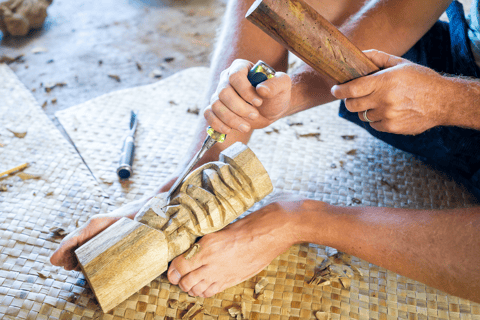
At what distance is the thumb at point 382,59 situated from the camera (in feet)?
3.46

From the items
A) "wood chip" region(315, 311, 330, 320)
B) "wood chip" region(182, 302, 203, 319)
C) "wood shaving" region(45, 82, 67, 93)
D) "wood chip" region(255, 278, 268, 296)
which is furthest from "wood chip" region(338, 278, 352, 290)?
"wood shaving" region(45, 82, 67, 93)

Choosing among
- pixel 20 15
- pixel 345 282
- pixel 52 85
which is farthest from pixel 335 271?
pixel 20 15

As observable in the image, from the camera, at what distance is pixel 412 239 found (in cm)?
114

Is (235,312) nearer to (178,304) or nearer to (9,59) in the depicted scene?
(178,304)

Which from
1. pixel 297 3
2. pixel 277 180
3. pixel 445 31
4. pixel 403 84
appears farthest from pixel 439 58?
pixel 297 3

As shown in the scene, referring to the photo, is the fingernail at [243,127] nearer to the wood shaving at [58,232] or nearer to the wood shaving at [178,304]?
the wood shaving at [178,304]

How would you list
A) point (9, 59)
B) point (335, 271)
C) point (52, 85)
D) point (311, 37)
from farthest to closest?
point (9, 59) < point (52, 85) < point (335, 271) < point (311, 37)

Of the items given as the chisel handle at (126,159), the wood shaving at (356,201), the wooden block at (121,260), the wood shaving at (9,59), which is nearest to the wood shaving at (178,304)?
the wooden block at (121,260)

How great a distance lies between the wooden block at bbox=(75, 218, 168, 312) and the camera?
1.01 meters

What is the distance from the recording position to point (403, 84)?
1045 millimetres

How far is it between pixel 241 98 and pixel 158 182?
26.8 inches

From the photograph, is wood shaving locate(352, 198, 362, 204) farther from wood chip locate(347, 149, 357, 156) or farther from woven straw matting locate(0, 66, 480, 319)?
wood chip locate(347, 149, 357, 156)

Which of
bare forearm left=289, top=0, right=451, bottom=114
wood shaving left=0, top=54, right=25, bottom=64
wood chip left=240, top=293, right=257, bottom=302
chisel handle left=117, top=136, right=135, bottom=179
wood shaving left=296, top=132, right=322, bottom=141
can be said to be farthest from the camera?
wood shaving left=0, top=54, right=25, bottom=64

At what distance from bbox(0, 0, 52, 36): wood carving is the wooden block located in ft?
7.21
